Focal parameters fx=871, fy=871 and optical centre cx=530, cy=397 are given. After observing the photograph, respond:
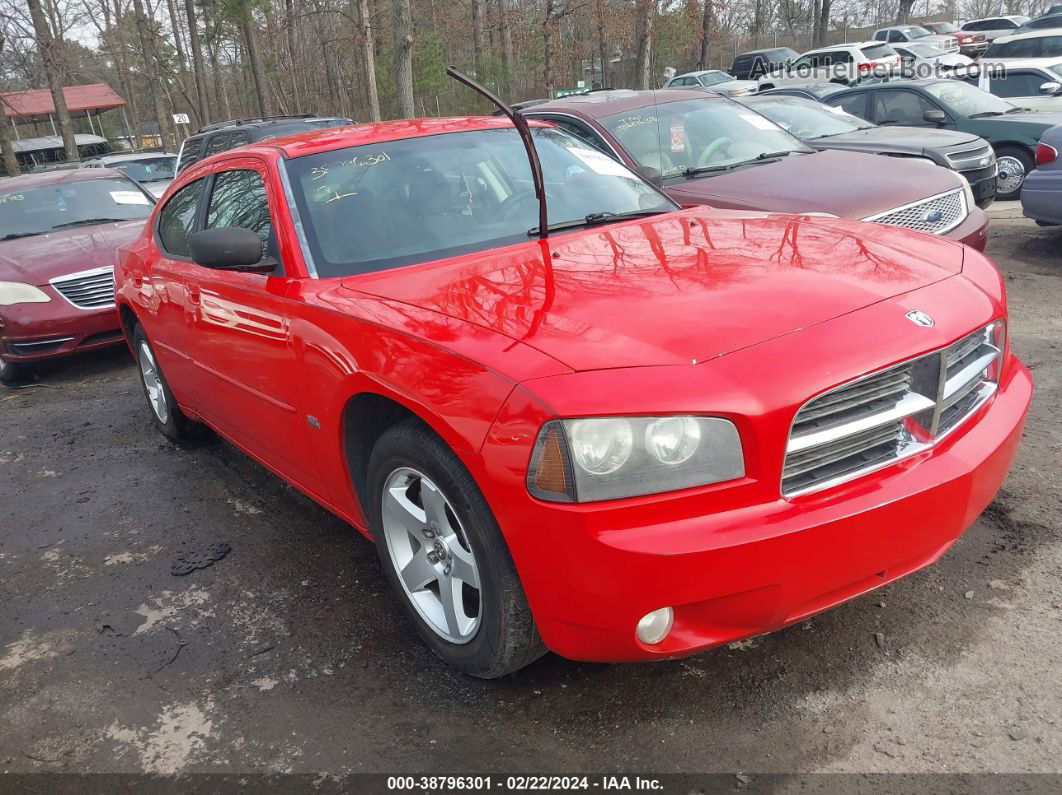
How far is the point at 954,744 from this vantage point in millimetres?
2230

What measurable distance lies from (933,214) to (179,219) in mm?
4753

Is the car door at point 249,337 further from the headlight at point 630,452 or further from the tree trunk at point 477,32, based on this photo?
the tree trunk at point 477,32

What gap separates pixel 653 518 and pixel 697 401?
0.98ft

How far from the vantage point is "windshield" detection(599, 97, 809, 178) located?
657cm

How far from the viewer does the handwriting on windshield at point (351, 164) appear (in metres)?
3.47

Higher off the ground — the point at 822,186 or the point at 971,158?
the point at 822,186

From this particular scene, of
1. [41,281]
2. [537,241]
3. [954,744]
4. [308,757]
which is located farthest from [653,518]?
[41,281]

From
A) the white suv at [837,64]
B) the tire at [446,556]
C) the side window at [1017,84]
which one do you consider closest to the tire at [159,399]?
the tire at [446,556]

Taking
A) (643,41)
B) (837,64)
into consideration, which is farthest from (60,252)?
(837,64)

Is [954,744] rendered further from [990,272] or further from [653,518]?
[990,272]

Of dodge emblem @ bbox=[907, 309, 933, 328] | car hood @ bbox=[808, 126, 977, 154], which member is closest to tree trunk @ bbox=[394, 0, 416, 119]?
car hood @ bbox=[808, 126, 977, 154]

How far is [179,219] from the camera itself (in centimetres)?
457

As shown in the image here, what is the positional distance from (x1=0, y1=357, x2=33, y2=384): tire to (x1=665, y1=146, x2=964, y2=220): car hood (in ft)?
18.2

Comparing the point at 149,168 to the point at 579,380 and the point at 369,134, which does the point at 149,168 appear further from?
the point at 579,380
